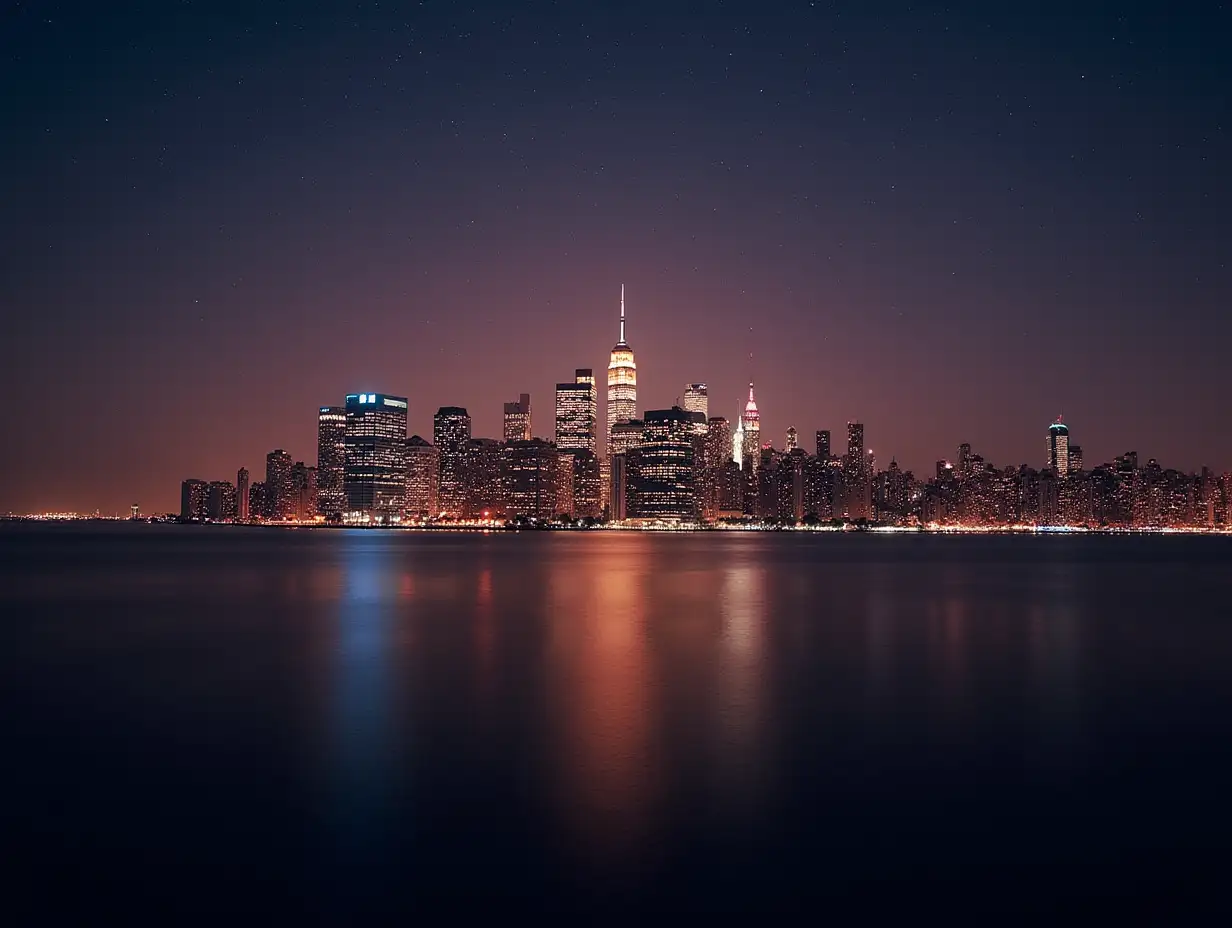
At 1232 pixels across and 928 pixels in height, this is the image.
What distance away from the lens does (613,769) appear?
16734 millimetres

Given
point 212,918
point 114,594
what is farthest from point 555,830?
point 114,594

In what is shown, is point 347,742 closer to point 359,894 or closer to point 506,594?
point 359,894

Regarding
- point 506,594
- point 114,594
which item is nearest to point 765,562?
point 506,594

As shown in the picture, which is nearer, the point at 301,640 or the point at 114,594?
the point at 301,640

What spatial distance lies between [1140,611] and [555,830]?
4495 centimetres

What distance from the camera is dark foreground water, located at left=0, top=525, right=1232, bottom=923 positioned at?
38.0ft

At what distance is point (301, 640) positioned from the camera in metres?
35.2

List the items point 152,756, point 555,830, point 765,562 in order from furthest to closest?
point 765,562
point 152,756
point 555,830

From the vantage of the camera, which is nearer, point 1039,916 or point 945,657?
point 1039,916

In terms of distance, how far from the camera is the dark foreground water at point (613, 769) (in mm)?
11578

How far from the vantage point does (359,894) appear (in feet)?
37.3

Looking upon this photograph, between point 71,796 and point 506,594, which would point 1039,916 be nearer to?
point 71,796

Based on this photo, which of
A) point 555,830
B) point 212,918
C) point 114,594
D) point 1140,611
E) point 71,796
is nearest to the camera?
point 212,918

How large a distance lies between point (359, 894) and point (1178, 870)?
1019 centimetres
